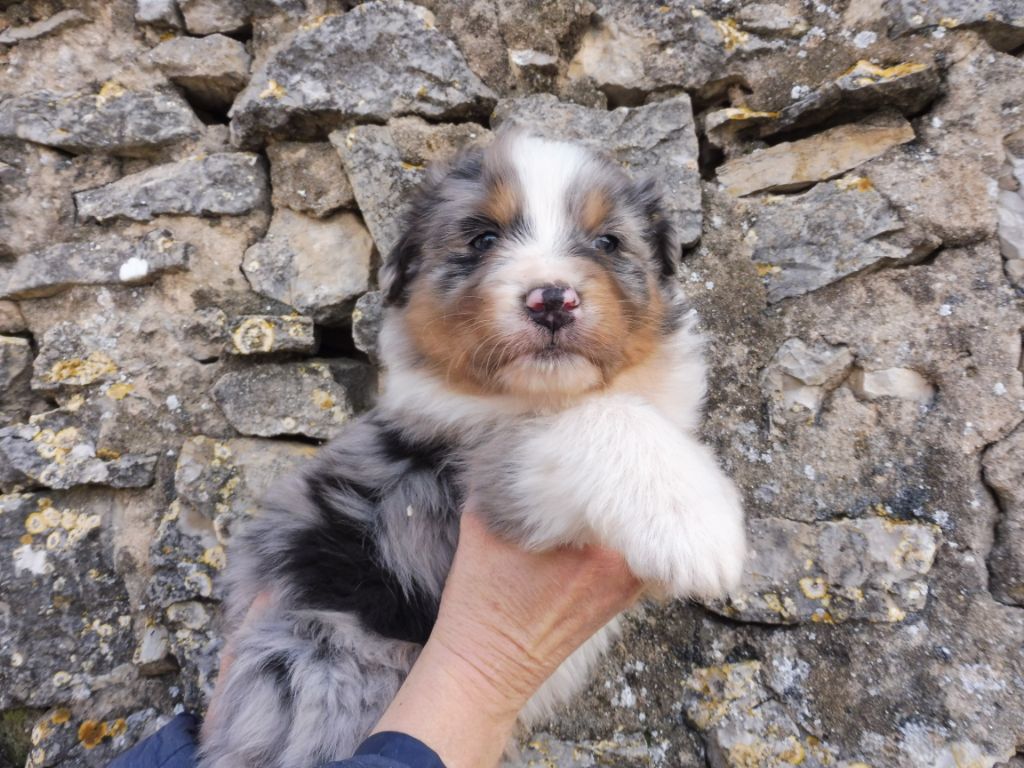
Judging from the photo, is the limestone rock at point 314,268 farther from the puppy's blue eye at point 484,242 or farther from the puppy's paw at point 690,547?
the puppy's paw at point 690,547

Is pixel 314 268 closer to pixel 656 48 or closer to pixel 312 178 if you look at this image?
pixel 312 178

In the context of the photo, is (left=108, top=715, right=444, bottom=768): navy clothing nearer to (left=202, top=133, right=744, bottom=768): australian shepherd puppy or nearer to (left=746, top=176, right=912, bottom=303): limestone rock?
(left=202, top=133, right=744, bottom=768): australian shepherd puppy

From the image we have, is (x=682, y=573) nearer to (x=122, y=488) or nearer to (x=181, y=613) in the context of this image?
(x=181, y=613)

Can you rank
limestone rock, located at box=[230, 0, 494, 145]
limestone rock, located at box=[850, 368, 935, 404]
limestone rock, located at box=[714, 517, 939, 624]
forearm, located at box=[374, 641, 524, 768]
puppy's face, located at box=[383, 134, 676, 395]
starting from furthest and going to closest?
limestone rock, located at box=[230, 0, 494, 145] → limestone rock, located at box=[850, 368, 935, 404] → limestone rock, located at box=[714, 517, 939, 624] → puppy's face, located at box=[383, 134, 676, 395] → forearm, located at box=[374, 641, 524, 768]

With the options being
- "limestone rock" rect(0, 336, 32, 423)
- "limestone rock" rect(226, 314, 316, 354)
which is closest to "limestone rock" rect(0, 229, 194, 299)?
"limestone rock" rect(0, 336, 32, 423)

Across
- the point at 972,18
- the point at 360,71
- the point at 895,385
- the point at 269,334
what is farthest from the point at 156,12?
the point at 895,385

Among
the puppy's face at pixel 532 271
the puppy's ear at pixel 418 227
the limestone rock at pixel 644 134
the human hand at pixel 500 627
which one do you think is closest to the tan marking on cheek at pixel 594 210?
the puppy's face at pixel 532 271

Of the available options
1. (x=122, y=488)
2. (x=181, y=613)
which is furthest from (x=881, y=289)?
(x=122, y=488)
